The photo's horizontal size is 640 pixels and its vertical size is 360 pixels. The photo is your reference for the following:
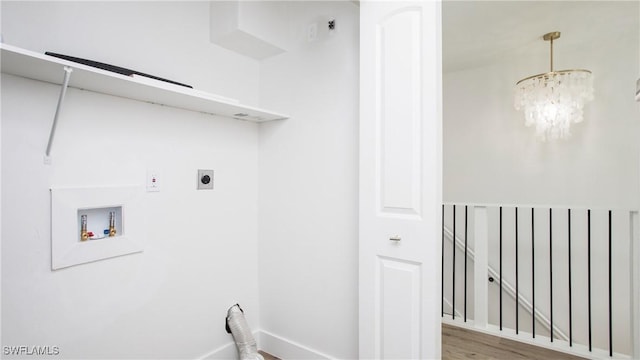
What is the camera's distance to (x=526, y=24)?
2.41 meters

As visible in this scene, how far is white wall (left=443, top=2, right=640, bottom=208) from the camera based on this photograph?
8.84 ft

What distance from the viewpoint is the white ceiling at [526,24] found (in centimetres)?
216

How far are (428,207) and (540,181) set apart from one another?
2364 millimetres

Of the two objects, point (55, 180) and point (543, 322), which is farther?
point (543, 322)

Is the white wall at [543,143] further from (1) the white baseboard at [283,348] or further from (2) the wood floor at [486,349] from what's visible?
(1) the white baseboard at [283,348]

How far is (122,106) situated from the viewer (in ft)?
5.07

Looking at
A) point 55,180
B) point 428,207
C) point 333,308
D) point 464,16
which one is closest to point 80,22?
point 55,180

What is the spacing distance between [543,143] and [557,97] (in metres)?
0.72

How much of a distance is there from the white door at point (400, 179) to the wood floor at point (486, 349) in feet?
2.88

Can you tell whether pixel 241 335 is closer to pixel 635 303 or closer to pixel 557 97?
pixel 635 303

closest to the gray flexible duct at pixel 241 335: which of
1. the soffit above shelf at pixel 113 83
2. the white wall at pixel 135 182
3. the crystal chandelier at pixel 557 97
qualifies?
the white wall at pixel 135 182

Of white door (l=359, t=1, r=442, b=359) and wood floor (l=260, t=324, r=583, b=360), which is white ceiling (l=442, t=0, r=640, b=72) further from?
wood floor (l=260, t=324, r=583, b=360)

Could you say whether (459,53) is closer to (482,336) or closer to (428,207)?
(428,207)

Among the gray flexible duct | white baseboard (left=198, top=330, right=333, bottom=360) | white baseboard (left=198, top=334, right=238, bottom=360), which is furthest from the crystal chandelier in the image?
white baseboard (left=198, top=334, right=238, bottom=360)
